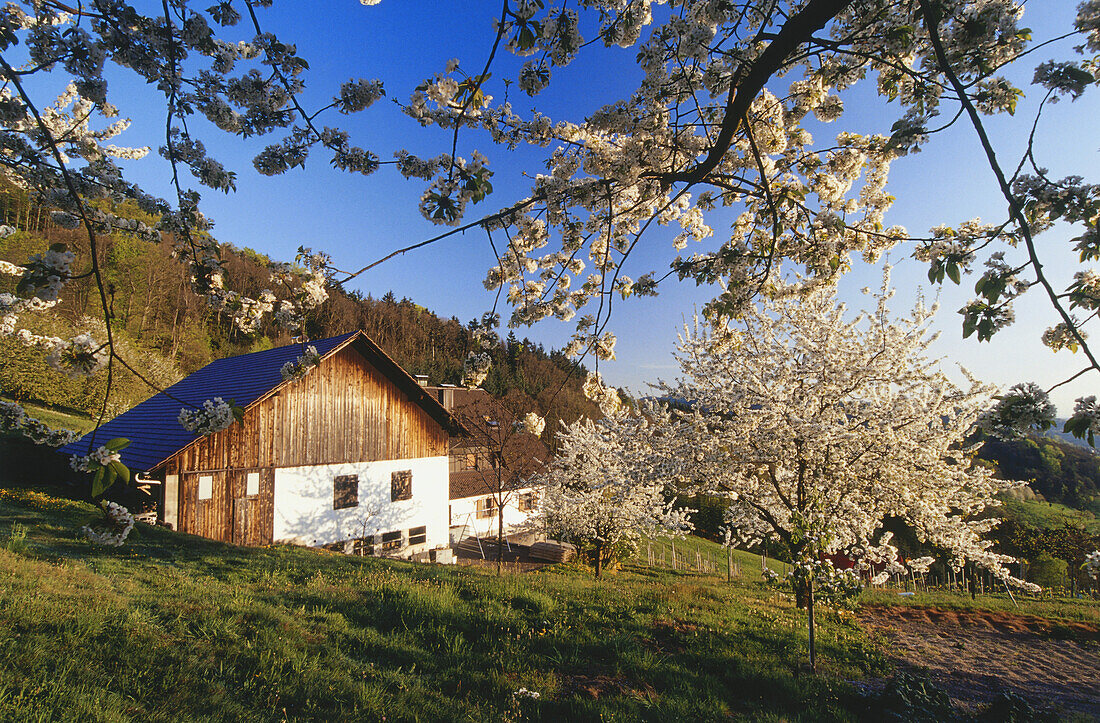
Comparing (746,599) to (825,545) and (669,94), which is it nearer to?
(825,545)

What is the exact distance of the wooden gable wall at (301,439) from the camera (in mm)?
13172

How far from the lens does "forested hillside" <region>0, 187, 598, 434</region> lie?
9305 mm

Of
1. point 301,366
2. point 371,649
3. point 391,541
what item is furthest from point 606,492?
point 301,366

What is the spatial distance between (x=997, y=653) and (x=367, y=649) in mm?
11064

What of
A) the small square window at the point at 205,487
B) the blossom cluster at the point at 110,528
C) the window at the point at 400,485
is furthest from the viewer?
the window at the point at 400,485

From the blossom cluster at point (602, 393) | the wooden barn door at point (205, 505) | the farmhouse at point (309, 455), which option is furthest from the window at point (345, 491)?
the blossom cluster at point (602, 393)

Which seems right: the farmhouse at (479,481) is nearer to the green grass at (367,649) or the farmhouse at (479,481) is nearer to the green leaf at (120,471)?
the green grass at (367,649)

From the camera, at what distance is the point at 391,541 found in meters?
17.7

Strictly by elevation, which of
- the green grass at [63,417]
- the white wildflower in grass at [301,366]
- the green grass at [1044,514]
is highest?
the green grass at [63,417]

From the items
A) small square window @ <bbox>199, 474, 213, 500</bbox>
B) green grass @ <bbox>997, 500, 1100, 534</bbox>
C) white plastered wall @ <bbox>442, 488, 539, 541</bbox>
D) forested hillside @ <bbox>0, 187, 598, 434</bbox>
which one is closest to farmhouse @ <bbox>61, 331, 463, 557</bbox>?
small square window @ <bbox>199, 474, 213, 500</bbox>

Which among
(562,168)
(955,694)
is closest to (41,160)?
(562,168)

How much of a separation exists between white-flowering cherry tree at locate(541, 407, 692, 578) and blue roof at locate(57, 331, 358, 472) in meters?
9.11

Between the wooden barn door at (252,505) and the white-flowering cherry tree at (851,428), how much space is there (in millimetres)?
13834

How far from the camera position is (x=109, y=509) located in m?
2.21
